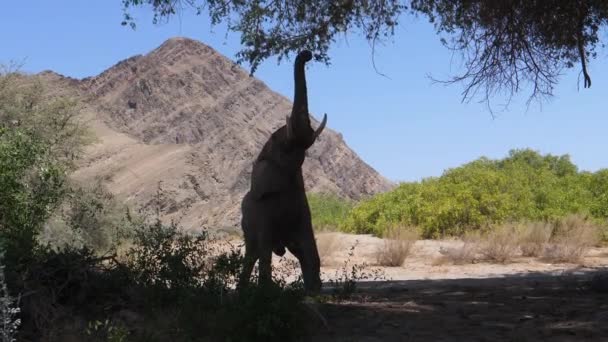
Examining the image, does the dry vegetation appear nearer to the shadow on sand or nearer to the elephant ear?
the shadow on sand

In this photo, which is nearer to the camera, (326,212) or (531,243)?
(531,243)

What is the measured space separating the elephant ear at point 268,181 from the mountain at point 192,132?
2710cm

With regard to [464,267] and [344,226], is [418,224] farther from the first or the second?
[464,267]

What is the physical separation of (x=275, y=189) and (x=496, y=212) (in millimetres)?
15172

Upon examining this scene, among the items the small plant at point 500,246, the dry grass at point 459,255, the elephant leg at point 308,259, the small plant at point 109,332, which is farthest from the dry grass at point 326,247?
the small plant at point 109,332

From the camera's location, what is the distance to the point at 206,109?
52469 millimetres

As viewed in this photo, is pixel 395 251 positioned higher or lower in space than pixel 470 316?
higher

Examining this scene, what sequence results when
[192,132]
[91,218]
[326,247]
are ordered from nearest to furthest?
[326,247] < [91,218] < [192,132]

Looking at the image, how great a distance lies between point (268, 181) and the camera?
814 cm

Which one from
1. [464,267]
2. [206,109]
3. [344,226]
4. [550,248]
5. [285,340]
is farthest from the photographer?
[206,109]

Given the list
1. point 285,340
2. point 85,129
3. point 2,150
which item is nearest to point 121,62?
point 85,129

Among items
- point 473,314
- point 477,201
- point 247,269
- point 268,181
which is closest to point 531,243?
point 477,201

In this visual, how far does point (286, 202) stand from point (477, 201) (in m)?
15.0

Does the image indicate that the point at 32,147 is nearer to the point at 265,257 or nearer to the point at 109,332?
the point at 265,257
